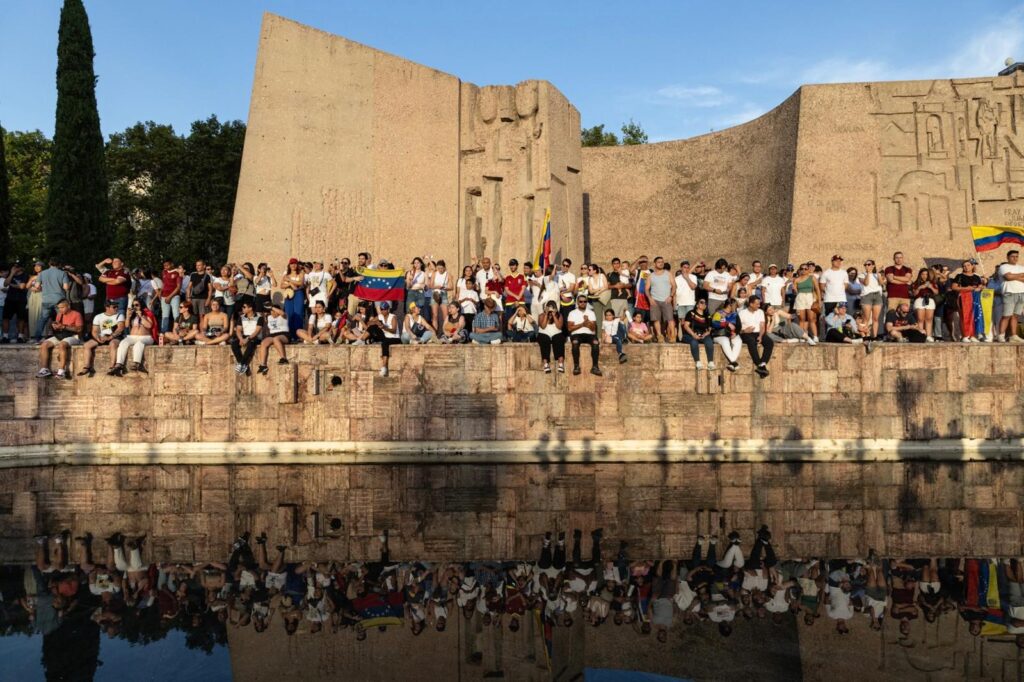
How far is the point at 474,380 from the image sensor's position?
11.9 meters

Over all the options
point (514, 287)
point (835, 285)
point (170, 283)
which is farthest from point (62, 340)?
point (835, 285)

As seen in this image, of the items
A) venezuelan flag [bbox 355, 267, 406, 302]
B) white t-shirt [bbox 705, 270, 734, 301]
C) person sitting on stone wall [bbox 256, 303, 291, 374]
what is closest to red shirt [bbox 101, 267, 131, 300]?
person sitting on stone wall [bbox 256, 303, 291, 374]

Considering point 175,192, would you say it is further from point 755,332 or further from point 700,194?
point 755,332

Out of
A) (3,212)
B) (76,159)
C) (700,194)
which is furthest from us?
(3,212)

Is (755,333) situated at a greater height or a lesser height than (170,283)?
lesser

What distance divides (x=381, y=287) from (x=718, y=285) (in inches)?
199

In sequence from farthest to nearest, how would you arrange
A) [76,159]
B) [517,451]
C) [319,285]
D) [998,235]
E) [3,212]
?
[3,212] → [76,159] → [998,235] → [319,285] → [517,451]

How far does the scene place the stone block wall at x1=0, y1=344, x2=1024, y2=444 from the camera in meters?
11.9

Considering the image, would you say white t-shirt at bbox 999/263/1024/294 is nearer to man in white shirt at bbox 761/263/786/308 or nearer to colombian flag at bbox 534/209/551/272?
man in white shirt at bbox 761/263/786/308

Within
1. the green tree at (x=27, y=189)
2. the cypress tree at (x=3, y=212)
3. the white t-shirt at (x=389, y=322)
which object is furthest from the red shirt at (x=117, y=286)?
the green tree at (x=27, y=189)

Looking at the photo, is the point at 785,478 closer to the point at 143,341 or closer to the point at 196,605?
the point at 196,605

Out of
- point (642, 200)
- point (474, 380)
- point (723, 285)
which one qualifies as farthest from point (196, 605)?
point (642, 200)

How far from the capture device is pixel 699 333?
1191 cm

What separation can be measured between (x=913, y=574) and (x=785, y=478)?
3796 mm
